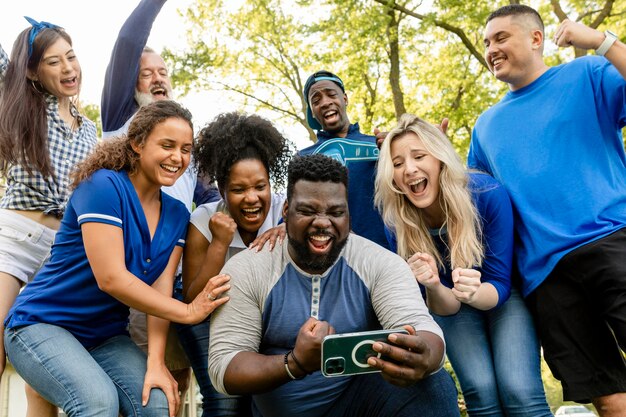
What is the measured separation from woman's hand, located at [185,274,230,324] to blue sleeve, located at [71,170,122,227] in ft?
1.98

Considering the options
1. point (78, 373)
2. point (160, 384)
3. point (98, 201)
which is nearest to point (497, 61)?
point (98, 201)

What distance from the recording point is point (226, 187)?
398cm

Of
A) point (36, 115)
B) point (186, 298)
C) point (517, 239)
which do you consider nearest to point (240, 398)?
point (186, 298)

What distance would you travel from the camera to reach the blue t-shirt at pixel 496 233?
3721mm

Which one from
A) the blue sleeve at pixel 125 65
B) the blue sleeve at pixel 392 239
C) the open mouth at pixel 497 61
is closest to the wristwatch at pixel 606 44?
the open mouth at pixel 497 61

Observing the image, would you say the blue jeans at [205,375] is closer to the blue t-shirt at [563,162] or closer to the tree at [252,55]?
the blue t-shirt at [563,162]

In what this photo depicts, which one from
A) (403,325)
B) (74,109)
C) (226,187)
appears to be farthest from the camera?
(74,109)

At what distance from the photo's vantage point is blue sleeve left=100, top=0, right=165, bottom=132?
4.30 metres

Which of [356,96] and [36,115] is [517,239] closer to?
[36,115]

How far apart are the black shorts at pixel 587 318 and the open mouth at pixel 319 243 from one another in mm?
1404

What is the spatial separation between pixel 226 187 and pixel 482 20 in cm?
1194

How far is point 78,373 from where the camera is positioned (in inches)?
121

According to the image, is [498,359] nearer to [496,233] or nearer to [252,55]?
[496,233]

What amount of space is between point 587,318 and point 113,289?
2.78 m
